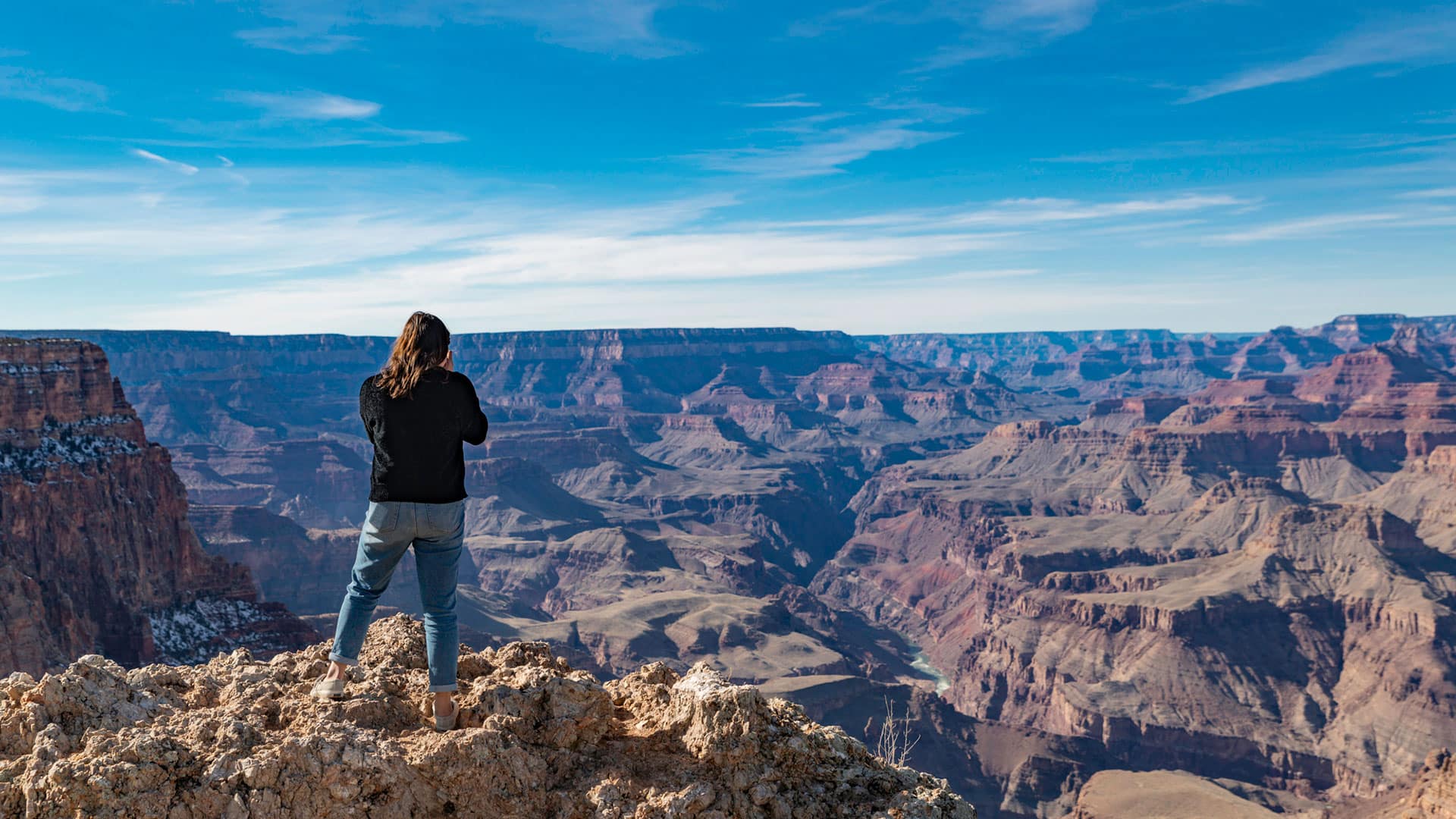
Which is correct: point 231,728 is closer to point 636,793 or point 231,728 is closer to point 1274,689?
point 636,793

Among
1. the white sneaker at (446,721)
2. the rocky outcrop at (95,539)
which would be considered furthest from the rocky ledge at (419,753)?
the rocky outcrop at (95,539)

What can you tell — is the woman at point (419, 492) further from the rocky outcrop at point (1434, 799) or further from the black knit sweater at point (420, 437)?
the rocky outcrop at point (1434, 799)

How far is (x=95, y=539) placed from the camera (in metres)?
47.7

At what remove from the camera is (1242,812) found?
50.3m

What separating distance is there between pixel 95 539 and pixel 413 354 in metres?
49.9

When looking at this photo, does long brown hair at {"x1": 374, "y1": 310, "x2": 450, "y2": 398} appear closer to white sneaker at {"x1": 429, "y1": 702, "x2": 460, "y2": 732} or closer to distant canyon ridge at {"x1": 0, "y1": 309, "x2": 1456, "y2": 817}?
white sneaker at {"x1": 429, "y1": 702, "x2": 460, "y2": 732}

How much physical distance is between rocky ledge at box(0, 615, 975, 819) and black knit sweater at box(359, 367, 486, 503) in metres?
1.44

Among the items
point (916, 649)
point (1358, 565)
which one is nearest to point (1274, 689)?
point (1358, 565)

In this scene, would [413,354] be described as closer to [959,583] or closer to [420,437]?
[420,437]

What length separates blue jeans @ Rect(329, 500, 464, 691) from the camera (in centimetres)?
693

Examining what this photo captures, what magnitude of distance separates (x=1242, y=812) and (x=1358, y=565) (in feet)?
231

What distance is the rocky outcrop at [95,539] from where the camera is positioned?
142 feet

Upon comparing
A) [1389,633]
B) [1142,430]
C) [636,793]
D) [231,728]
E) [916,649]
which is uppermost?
[231,728]

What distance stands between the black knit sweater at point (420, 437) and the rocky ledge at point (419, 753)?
1.44 m
